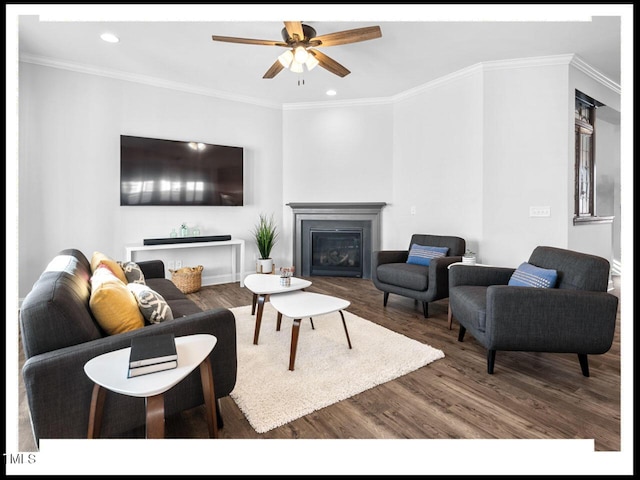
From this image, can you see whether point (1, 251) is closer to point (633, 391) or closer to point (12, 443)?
point (12, 443)

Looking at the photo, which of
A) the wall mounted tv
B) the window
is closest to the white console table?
the wall mounted tv

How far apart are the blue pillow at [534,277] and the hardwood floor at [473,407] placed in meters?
0.51

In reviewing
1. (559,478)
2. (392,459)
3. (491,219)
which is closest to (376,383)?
(392,459)

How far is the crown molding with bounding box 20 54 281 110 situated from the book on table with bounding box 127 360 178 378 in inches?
160

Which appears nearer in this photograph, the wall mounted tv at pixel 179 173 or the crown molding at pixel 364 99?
the crown molding at pixel 364 99

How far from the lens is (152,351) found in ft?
3.91

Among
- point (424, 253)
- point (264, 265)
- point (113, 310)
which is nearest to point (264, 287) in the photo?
point (113, 310)

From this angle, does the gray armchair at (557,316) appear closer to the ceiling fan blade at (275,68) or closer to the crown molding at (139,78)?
the ceiling fan blade at (275,68)

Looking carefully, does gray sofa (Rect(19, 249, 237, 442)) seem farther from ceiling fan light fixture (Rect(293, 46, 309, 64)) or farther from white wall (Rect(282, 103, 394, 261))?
white wall (Rect(282, 103, 394, 261))

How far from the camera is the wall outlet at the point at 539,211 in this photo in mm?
3600

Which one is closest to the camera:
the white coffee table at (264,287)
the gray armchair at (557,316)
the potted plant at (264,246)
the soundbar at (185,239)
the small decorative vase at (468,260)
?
the gray armchair at (557,316)

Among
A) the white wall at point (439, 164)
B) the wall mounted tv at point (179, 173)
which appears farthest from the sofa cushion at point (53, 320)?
the white wall at point (439, 164)

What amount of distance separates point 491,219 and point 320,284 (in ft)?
7.56

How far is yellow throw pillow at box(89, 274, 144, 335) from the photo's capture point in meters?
1.44
